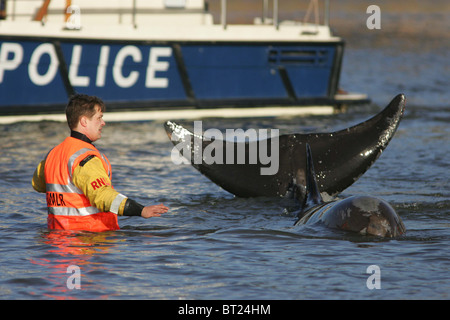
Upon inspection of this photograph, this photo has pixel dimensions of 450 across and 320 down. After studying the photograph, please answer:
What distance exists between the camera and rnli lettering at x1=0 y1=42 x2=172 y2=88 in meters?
14.6

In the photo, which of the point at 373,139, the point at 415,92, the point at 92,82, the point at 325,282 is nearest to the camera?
the point at 325,282

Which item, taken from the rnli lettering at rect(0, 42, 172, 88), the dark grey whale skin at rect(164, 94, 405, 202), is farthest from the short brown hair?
the rnli lettering at rect(0, 42, 172, 88)

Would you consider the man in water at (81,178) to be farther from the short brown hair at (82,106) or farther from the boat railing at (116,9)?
the boat railing at (116,9)

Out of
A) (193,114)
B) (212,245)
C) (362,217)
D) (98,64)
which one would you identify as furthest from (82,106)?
(193,114)

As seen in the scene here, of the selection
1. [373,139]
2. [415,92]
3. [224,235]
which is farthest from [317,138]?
[415,92]

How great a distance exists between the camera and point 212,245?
809 cm

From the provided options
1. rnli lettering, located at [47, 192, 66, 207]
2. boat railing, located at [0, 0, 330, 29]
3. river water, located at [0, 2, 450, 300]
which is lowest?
river water, located at [0, 2, 450, 300]

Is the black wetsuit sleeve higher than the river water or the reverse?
higher

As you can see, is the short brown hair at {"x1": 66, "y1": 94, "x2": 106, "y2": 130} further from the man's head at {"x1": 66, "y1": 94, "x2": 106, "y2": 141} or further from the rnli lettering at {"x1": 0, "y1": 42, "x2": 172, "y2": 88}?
the rnli lettering at {"x1": 0, "y1": 42, "x2": 172, "y2": 88}

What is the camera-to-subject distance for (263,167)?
9695mm

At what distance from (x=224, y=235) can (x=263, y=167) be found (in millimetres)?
1447

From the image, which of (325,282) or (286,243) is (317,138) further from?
(325,282)

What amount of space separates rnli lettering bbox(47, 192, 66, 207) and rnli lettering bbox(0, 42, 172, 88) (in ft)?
24.3
